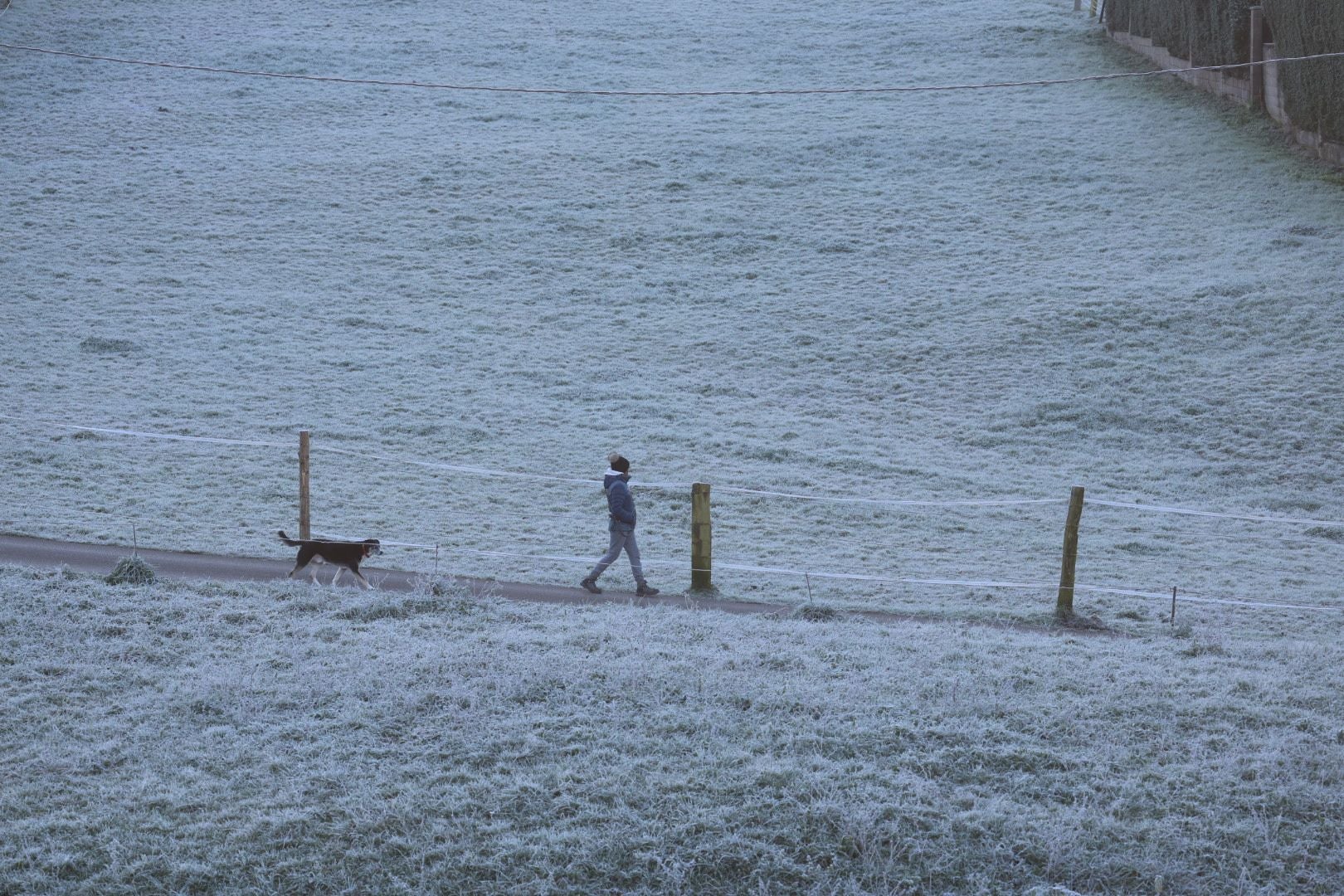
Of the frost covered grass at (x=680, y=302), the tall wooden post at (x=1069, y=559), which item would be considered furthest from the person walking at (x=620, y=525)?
the tall wooden post at (x=1069, y=559)

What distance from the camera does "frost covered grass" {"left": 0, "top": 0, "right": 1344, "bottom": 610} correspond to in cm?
1559

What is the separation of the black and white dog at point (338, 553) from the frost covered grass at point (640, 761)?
1404mm

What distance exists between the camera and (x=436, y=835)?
241 inches

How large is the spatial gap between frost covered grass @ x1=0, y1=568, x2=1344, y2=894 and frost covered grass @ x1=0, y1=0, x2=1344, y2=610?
3.60 metres

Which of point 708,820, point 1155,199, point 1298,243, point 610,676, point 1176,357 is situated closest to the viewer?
point 708,820

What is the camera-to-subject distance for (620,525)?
447 inches

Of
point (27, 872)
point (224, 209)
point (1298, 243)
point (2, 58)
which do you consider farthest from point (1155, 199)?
point (2, 58)

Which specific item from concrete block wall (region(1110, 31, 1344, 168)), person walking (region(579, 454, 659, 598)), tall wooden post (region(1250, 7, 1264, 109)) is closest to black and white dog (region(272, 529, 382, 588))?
person walking (region(579, 454, 659, 598))

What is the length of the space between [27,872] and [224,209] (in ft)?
90.4

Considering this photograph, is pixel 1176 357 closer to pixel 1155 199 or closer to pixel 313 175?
pixel 1155 199

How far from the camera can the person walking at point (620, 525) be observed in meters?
11.3

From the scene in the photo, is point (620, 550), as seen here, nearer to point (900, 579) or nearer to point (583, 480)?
point (583, 480)

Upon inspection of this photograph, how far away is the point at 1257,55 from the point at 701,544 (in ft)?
86.8

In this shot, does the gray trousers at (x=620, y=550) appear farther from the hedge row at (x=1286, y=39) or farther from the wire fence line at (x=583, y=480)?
the hedge row at (x=1286, y=39)
